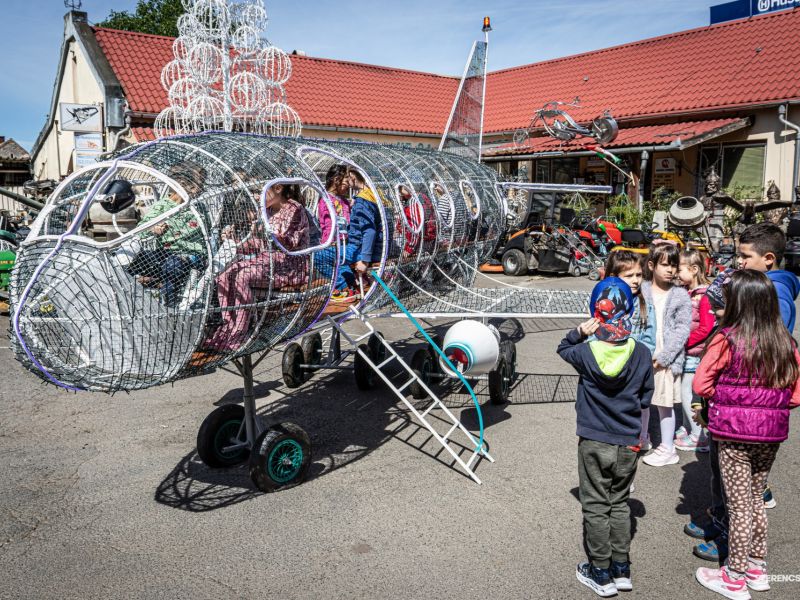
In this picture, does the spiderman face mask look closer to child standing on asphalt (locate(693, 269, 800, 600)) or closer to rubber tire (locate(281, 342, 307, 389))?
child standing on asphalt (locate(693, 269, 800, 600))

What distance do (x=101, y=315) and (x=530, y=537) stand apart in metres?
2.85

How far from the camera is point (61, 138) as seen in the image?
915 inches

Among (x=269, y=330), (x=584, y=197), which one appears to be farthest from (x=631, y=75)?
(x=269, y=330)

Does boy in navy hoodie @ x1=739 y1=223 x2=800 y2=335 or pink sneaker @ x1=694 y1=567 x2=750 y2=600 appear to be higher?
boy in navy hoodie @ x1=739 y1=223 x2=800 y2=335

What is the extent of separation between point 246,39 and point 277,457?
9491 millimetres

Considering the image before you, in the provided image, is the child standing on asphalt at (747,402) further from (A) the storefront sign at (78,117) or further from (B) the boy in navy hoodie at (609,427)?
(A) the storefront sign at (78,117)

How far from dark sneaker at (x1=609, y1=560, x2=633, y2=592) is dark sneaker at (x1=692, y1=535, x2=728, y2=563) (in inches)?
22.7

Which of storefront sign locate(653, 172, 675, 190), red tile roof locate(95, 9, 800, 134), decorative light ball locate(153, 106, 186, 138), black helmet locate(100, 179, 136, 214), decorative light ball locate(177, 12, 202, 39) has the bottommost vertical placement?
black helmet locate(100, 179, 136, 214)

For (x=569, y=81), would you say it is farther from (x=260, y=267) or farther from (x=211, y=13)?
(x=260, y=267)

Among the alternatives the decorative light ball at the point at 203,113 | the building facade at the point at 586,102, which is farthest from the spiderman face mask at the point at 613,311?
the building facade at the point at 586,102

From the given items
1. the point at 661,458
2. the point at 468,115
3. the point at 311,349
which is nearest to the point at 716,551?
the point at 661,458

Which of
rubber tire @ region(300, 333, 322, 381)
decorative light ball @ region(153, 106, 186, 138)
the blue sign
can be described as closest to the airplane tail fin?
rubber tire @ region(300, 333, 322, 381)

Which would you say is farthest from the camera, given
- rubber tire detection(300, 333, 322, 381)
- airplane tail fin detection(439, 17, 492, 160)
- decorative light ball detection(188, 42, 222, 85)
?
decorative light ball detection(188, 42, 222, 85)

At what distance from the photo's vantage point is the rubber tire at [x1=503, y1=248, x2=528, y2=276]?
15258 mm
